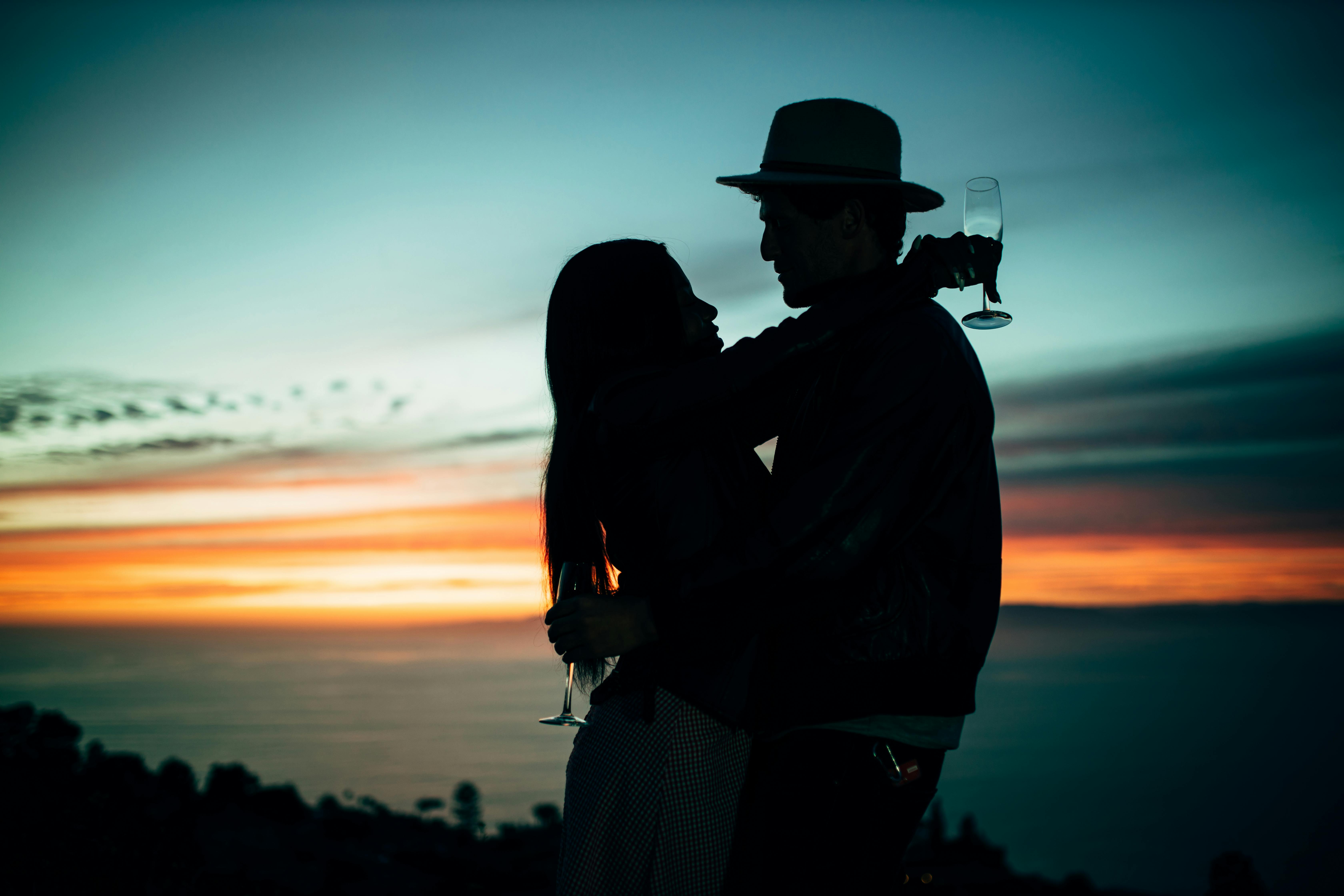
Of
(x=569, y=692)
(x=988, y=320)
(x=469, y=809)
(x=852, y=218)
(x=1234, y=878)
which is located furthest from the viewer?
(x=469, y=809)

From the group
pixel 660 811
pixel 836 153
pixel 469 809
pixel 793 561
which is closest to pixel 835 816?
pixel 660 811

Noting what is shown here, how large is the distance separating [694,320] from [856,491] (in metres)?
0.67

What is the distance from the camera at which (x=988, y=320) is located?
2.66 meters

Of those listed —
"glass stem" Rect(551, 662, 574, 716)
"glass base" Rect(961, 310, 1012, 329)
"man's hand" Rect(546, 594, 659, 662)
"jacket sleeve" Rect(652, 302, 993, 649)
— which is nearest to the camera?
"jacket sleeve" Rect(652, 302, 993, 649)

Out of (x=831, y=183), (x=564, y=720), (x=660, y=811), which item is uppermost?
(x=831, y=183)

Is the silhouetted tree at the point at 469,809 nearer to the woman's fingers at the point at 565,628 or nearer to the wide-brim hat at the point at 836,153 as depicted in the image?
the woman's fingers at the point at 565,628

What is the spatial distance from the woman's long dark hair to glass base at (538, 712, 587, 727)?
21 cm

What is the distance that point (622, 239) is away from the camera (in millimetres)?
2207

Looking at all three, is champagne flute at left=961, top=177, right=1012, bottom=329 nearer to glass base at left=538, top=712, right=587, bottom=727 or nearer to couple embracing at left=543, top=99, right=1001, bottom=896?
couple embracing at left=543, top=99, right=1001, bottom=896

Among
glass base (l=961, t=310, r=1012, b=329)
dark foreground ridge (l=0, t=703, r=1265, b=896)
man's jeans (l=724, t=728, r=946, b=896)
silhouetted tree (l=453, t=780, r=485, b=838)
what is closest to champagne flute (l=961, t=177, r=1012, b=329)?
glass base (l=961, t=310, r=1012, b=329)

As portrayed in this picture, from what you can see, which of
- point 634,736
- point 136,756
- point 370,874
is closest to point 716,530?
point 634,736

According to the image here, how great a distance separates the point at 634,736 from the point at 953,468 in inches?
33.5

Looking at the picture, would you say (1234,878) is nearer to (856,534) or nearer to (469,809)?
(856,534)

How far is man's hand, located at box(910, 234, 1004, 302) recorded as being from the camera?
1.98m
